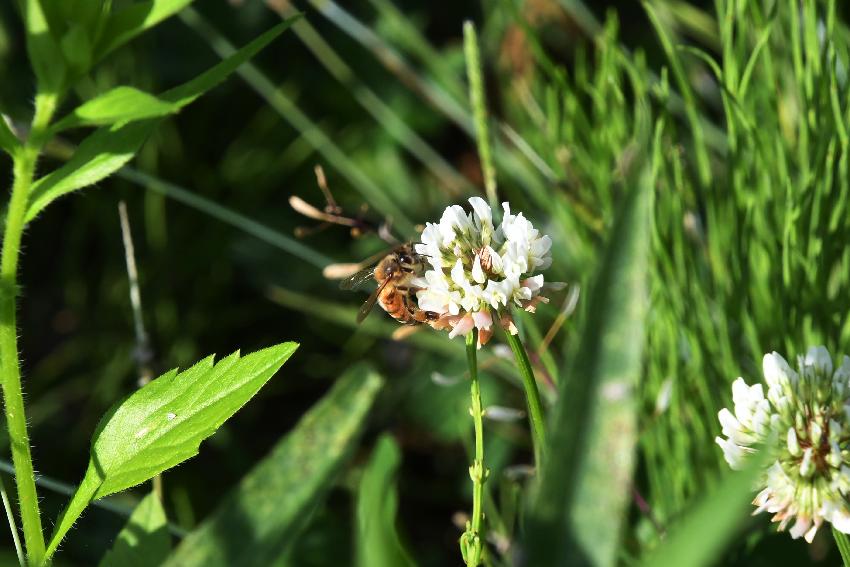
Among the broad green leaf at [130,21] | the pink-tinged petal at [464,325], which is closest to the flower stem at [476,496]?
the pink-tinged petal at [464,325]

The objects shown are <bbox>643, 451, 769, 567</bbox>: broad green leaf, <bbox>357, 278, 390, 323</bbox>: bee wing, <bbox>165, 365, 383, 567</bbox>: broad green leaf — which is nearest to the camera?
<bbox>643, 451, 769, 567</bbox>: broad green leaf

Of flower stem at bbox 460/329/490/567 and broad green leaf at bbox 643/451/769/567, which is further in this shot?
flower stem at bbox 460/329/490/567

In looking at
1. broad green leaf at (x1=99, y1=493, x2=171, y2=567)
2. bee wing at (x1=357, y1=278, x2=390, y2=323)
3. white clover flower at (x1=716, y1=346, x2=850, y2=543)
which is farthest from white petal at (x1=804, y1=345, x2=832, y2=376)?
broad green leaf at (x1=99, y1=493, x2=171, y2=567)

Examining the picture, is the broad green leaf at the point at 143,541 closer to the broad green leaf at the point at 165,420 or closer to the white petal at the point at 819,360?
the broad green leaf at the point at 165,420

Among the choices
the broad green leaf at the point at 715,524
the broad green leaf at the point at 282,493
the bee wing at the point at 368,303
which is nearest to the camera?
the broad green leaf at the point at 715,524

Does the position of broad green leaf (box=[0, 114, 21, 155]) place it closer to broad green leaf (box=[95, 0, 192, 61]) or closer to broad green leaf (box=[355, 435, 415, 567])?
broad green leaf (box=[95, 0, 192, 61])

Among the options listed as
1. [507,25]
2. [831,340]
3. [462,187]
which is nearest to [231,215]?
[462,187]
